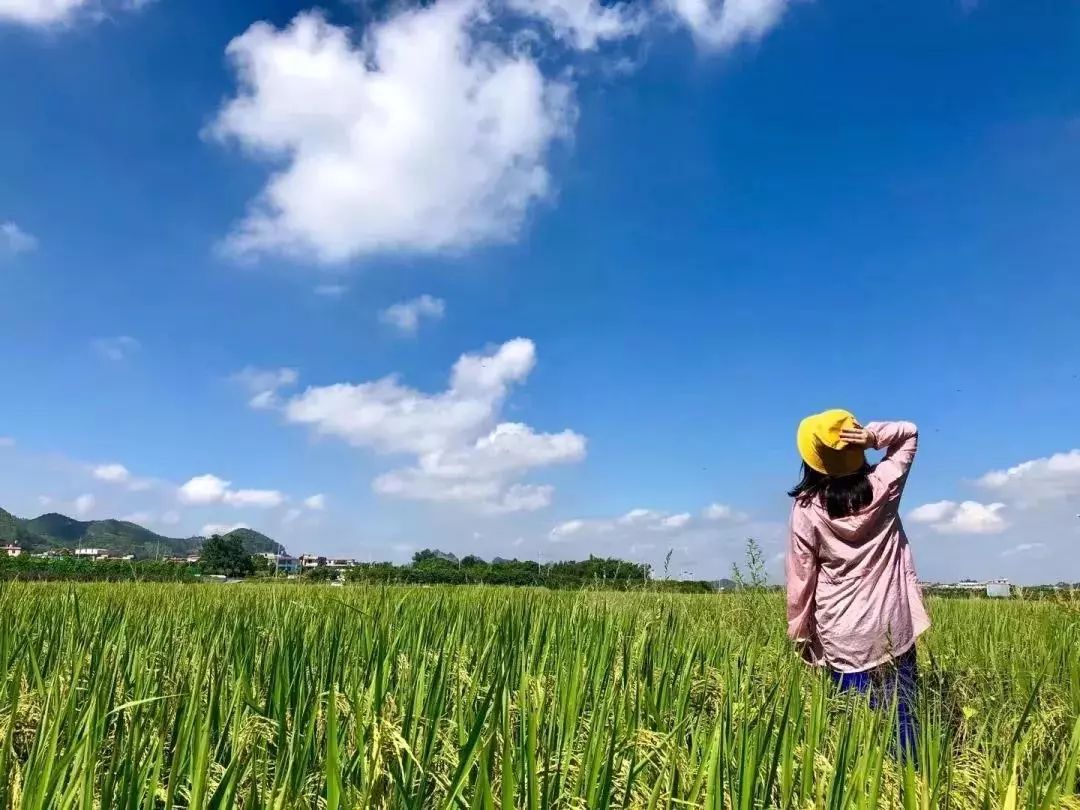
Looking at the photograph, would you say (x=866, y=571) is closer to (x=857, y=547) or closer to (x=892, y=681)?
(x=857, y=547)

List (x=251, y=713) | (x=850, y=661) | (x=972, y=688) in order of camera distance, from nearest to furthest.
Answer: (x=251, y=713) < (x=850, y=661) < (x=972, y=688)

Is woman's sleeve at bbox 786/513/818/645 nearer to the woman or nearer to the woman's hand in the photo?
the woman

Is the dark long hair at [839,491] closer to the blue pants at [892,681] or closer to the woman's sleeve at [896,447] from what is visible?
the woman's sleeve at [896,447]


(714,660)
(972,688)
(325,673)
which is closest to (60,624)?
(325,673)

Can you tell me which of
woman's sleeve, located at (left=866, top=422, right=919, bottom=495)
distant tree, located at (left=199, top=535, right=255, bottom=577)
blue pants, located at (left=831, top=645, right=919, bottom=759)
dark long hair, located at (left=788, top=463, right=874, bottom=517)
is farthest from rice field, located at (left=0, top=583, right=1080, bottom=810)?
distant tree, located at (left=199, top=535, right=255, bottom=577)

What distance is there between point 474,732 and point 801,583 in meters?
2.15

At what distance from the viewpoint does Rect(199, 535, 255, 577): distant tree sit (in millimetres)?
14164

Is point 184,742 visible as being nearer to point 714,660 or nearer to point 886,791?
point 886,791

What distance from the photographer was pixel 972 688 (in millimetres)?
4219

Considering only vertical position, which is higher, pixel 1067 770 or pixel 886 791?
pixel 1067 770

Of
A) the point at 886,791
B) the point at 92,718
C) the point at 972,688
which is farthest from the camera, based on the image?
the point at 972,688

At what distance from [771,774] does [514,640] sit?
1656 millimetres

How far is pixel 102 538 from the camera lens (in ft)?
46.5

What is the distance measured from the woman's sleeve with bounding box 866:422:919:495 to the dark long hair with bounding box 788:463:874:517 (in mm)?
85
